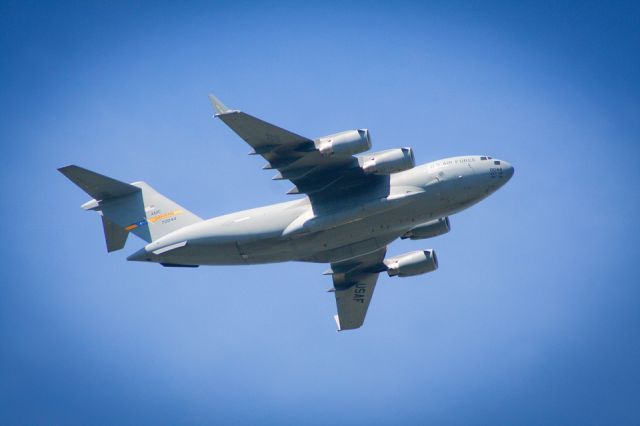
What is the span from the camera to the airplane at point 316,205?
2577cm

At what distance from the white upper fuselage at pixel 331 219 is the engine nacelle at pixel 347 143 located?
6.52ft

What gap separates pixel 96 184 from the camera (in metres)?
27.7

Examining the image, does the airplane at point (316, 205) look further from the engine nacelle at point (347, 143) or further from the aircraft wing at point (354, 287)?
the aircraft wing at point (354, 287)

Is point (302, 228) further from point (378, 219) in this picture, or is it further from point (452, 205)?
point (452, 205)

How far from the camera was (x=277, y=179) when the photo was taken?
86.3 feet

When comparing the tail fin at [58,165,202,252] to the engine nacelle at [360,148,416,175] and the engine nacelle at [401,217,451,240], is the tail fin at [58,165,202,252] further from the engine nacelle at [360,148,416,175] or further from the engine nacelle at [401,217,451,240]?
the engine nacelle at [401,217,451,240]

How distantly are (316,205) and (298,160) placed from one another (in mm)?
1760

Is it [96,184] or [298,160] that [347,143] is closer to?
[298,160]

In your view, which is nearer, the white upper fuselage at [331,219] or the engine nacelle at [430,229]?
the white upper fuselage at [331,219]

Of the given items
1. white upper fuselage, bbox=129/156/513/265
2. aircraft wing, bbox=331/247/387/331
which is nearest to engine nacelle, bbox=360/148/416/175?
white upper fuselage, bbox=129/156/513/265

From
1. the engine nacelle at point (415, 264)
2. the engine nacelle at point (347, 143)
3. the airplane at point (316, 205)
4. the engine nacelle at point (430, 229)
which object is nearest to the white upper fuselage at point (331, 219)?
the airplane at point (316, 205)

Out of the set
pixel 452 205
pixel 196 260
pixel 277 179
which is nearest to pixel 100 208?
pixel 196 260

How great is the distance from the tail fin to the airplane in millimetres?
34

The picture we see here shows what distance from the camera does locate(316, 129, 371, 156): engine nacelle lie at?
82.2 ft
